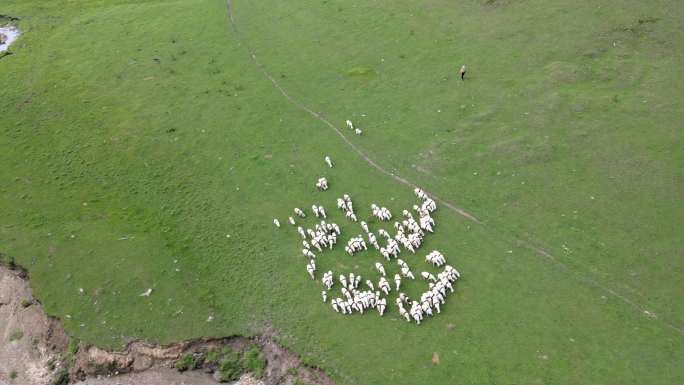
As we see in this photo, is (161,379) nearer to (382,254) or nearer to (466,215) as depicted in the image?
(382,254)

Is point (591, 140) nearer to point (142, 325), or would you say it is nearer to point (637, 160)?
point (637, 160)

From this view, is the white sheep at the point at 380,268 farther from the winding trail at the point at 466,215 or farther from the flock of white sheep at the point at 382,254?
the winding trail at the point at 466,215

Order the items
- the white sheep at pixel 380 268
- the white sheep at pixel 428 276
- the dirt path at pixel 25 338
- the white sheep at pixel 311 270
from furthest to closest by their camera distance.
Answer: the white sheep at pixel 311 270 < the white sheep at pixel 380 268 < the white sheep at pixel 428 276 < the dirt path at pixel 25 338

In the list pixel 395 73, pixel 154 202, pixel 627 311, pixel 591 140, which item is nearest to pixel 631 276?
pixel 627 311

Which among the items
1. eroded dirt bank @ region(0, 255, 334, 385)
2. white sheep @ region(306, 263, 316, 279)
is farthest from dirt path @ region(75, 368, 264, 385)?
white sheep @ region(306, 263, 316, 279)

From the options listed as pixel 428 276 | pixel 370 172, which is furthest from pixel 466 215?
pixel 370 172

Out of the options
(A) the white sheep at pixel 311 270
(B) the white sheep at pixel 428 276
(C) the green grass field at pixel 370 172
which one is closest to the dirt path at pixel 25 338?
(C) the green grass field at pixel 370 172

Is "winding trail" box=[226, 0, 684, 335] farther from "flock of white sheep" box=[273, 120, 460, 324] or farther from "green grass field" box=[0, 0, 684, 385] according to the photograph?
"flock of white sheep" box=[273, 120, 460, 324]
